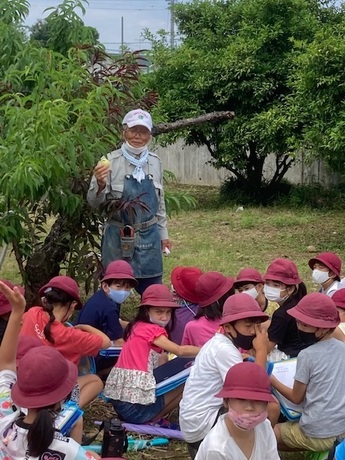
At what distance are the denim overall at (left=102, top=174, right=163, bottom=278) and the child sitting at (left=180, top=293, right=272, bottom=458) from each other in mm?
1723

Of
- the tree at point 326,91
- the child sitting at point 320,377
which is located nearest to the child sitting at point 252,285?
the child sitting at point 320,377

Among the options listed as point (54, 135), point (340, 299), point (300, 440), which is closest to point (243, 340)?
point (300, 440)

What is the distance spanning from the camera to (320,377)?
3.67 m

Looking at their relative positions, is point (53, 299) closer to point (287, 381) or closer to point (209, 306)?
point (209, 306)

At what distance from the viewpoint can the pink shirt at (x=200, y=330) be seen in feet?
14.6

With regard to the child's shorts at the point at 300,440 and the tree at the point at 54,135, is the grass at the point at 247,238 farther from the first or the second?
the child's shorts at the point at 300,440

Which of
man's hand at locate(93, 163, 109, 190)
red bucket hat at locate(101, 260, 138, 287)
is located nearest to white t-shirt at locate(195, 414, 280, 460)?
red bucket hat at locate(101, 260, 138, 287)

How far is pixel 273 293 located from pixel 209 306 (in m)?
0.49

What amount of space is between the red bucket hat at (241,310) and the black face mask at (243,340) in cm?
10

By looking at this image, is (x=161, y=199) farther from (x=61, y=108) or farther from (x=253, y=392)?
(x=253, y=392)

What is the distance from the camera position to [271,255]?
979 centimetres

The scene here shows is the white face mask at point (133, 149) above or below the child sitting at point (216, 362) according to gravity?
above

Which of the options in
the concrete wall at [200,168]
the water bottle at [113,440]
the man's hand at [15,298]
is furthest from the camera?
the concrete wall at [200,168]

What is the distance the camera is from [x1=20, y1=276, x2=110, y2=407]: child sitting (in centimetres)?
403
